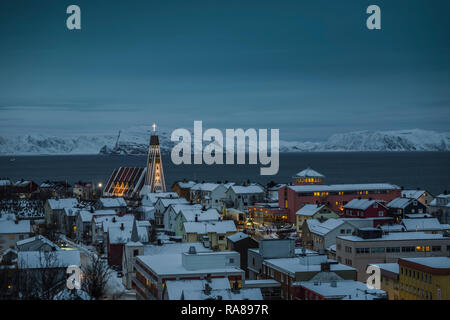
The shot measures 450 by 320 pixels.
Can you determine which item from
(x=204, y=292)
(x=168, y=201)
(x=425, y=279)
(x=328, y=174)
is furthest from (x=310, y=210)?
(x=328, y=174)

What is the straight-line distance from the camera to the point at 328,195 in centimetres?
3756

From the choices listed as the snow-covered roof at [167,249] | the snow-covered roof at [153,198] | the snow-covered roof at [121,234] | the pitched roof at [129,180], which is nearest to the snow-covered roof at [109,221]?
the snow-covered roof at [121,234]

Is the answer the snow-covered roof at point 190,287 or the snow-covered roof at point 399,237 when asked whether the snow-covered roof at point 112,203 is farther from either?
the snow-covered roof at point 190,287

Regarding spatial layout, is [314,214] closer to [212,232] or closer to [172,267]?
[212,232]

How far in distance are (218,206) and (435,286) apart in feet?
93.8

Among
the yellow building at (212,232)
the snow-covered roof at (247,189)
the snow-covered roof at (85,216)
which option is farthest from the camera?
the snow-covered roof at (247,189)

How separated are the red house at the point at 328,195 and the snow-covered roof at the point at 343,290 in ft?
68.3

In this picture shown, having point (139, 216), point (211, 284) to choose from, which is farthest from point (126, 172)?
point (211, 284)

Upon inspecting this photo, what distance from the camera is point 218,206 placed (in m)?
42.7

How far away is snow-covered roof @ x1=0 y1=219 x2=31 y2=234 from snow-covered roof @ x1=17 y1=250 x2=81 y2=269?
7.33m

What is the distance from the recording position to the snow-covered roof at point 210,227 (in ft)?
84.0

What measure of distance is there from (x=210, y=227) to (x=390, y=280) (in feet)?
34.8
